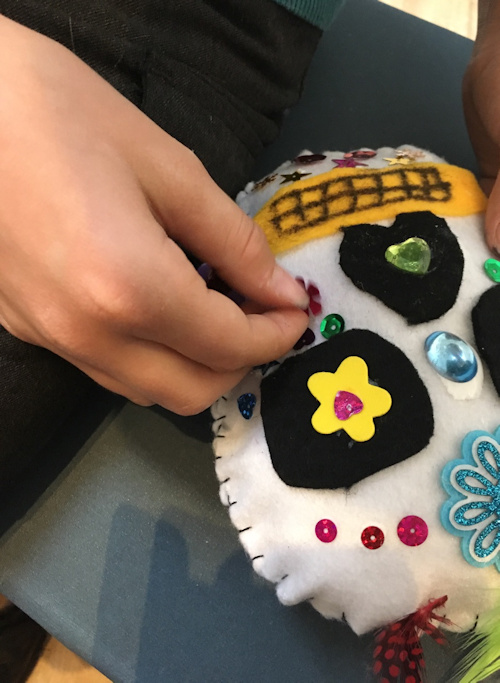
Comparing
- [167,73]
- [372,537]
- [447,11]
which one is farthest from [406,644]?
[447,11]

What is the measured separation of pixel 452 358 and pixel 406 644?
22 cm

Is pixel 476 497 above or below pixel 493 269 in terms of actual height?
below

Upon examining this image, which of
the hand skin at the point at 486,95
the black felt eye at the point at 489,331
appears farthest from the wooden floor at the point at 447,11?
the black felt eye at the point at 489,331

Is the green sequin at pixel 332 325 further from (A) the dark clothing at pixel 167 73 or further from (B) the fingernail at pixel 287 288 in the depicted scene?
(A) the dark clothing at pixel 167 73

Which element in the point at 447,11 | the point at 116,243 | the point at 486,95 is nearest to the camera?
the point at 116,243

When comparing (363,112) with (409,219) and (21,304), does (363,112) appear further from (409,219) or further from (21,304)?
(21,304)

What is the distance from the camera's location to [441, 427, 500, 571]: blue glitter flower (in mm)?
366

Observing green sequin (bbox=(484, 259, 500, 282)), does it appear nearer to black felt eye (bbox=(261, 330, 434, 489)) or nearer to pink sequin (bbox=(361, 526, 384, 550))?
black felt eye (bbox=(261, 330, 434, 489))

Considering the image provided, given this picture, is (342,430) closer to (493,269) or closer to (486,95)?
(493,269)

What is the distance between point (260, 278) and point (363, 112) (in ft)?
1.33

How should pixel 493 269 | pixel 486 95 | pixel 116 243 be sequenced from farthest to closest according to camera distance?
pixel 486 95 → pixel 493 269 → pixel 116 243

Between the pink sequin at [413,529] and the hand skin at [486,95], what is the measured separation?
32cm

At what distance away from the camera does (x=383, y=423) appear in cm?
38

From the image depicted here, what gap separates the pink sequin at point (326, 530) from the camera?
0.38 metres
